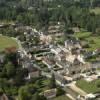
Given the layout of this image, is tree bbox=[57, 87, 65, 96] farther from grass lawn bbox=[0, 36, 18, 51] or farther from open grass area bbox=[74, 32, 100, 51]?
grass lawn bbox=[0, 36, 18, 51]

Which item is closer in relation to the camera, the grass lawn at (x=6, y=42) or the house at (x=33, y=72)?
the house at (x=33, y=72)

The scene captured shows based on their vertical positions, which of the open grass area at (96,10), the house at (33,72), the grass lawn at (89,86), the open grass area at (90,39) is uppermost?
the open grass area at (96,10)

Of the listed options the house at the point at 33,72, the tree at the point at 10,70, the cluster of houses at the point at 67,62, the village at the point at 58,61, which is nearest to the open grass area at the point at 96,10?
the village at the point at 58,61

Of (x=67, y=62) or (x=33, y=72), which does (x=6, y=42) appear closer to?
(x=67, y=62)

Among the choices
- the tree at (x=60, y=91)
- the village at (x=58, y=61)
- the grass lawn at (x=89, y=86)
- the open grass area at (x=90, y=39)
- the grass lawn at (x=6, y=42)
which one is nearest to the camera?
the tree at (x=60, y=91)

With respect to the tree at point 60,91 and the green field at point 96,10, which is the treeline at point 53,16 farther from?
the tree at point 60,91

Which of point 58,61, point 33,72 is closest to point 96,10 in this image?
point 58,61
